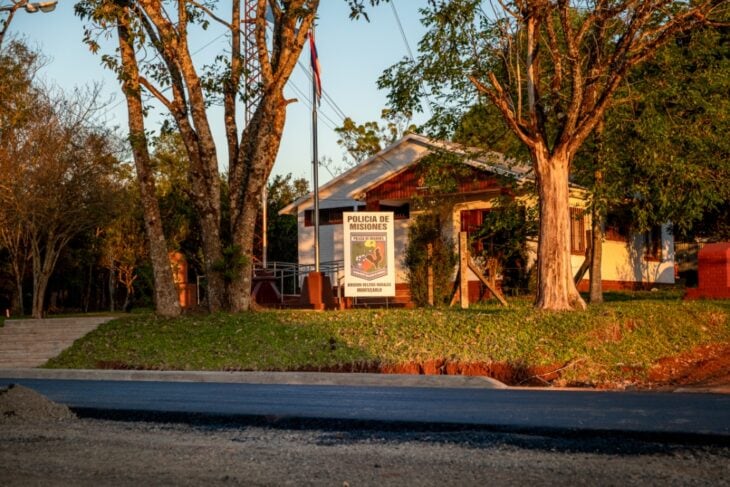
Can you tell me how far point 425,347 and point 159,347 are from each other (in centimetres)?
591

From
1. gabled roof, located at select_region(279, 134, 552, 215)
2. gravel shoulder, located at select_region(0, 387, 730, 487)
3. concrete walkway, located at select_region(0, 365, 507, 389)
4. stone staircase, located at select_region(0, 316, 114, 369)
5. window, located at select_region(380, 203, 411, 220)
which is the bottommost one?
concrete walkway, located at select_region(0, 365, 507, 389)

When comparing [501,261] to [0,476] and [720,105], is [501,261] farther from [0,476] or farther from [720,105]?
[0,476]

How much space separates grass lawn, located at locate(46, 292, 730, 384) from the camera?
1711 centimetres

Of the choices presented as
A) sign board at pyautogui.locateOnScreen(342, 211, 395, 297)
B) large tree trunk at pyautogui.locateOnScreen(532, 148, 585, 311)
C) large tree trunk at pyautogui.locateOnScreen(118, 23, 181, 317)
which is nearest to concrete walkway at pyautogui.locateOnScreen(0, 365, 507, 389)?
large tree trunk at pyautogui.locateOnScreen(118, 23, 181, 317)

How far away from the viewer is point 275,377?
17125 millimetres

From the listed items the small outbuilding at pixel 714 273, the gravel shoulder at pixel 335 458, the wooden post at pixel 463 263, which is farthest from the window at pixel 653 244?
the gravel shoulder at pixel 335 458

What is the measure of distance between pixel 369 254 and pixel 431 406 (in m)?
12.9

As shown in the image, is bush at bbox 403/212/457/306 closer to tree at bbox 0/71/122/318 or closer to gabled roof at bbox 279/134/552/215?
gabled roof at bbox 279/134/552/215

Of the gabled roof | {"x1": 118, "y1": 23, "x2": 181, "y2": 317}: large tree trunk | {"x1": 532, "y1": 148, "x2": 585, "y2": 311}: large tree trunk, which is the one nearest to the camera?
{"x1": 532, "y1": 148, "x2": 585, "y2": 311}: large tree trunk

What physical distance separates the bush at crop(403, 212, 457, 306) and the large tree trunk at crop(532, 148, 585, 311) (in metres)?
7.56

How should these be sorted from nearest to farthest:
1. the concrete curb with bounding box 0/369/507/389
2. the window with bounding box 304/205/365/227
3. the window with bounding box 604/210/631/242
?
the concrete curb with bounding box 0/369/507/389
the window with bounding box 604/210/631/242
the window with bounding box 304/205/365/227

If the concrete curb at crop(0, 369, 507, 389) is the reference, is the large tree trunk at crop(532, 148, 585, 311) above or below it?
above

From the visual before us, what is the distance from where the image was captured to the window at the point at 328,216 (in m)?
40.4

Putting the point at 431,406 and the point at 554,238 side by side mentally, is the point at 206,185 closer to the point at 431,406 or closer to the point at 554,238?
the point at 554,238
